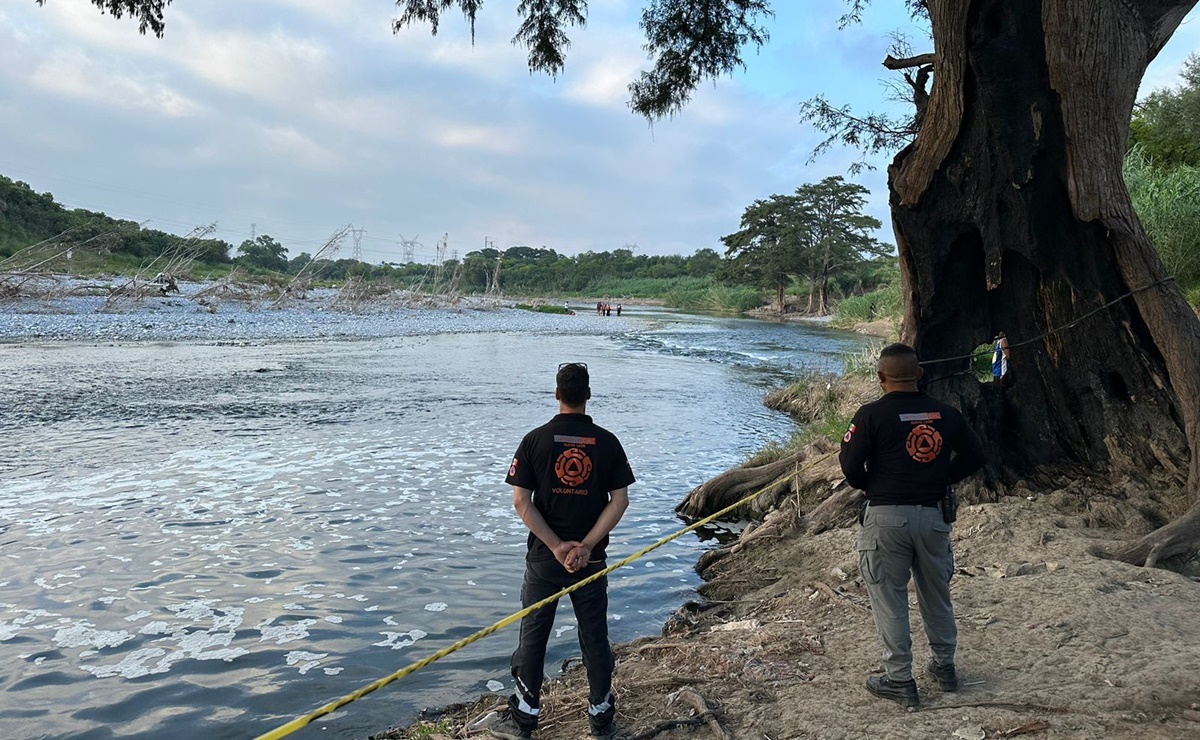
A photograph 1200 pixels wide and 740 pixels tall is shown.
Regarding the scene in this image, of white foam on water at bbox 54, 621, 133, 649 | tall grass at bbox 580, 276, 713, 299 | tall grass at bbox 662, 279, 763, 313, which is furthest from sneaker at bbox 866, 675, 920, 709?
tall grass at bbox 580, 276, 713, 299

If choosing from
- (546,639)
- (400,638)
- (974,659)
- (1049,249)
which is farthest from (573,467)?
(1049,249)

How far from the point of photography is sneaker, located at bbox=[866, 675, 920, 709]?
3945 millimetres

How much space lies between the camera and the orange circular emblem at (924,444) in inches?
158

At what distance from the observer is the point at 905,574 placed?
4.07 m

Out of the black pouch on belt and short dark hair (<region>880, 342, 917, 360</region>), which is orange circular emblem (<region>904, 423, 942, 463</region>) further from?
short dark hair (<region>880, 342, 917, 360</region>)

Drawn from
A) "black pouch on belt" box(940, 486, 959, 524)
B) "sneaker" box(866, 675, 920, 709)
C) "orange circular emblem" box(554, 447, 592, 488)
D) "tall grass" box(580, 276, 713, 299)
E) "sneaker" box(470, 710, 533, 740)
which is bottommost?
"sneaker" box(470, 710, 533, 740)

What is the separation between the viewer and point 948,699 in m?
3.99

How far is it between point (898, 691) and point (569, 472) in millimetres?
1895

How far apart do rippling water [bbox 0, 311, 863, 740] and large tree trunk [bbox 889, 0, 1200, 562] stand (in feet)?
11.1

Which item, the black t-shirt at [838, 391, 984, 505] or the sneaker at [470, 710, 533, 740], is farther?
the sneaker at [470, 710, 533, 740]

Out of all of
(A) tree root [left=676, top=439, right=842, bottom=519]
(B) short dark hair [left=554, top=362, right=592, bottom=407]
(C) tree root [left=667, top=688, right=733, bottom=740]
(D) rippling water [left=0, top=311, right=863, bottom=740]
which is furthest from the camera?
(A) tree root [left=676, top=439, right=842, bottom=519]

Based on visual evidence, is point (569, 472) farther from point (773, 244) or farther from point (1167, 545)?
point (773, 244)

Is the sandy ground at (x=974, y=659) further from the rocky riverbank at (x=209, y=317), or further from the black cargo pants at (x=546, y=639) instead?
the rocky riverbank at (x=209, y=317)

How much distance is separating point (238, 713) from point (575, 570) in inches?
95.1
